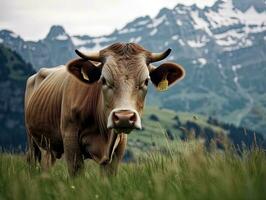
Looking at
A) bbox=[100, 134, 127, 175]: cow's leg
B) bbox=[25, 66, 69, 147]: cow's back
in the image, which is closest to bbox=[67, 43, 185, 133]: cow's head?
bbox=[100, 134, 127, 175]: cow's leg

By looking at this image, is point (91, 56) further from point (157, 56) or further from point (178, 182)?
point (178, 182)

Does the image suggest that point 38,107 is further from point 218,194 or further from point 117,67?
point 218,194

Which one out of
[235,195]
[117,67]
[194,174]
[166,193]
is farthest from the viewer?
[117,67]

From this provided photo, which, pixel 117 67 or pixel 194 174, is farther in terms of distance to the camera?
pixel 117 67

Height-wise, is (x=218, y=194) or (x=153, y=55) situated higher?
(x=153, y=55)

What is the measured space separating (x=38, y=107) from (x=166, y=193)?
24.3 ft

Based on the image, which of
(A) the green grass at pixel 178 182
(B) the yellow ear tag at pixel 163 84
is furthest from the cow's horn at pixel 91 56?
(A) the green grass at pixel 178 182

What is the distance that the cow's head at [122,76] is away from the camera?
23.8 feet

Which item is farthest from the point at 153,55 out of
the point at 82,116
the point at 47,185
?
the point at 47,185

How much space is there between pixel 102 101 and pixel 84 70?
658 mm

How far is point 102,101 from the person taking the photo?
866 cm

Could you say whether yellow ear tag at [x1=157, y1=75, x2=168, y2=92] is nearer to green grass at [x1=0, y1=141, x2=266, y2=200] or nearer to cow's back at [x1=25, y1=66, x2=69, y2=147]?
green grass at [x1=0, y1=141, x2=266, y2=200]

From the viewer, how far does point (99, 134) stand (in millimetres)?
8977

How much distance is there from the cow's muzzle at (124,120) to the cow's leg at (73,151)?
71.6 inches
